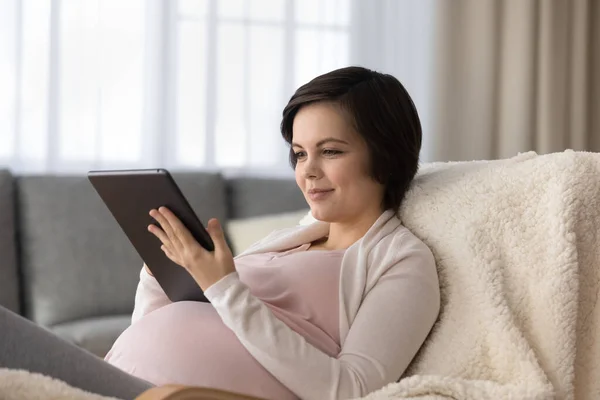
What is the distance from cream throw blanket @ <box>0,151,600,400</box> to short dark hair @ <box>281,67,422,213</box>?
5.8 inches

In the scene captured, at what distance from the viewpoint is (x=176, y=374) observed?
121cm

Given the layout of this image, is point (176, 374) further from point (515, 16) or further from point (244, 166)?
point (515, 16)

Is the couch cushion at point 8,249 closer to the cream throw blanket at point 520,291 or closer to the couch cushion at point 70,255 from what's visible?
the couch cushion at point 70,255

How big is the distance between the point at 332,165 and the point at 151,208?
1.10 feet

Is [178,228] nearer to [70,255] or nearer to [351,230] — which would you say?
[351,230]

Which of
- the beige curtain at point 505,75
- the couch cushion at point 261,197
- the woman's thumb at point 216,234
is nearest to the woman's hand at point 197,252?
the woman's thumb at point 216,234

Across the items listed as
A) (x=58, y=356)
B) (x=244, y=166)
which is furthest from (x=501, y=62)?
(x=58, y=356)

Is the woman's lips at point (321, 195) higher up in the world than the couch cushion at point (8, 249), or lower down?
higher up

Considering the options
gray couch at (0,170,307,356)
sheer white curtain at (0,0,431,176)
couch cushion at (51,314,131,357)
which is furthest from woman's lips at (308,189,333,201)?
sheer white curtain at (0,0,431,176)

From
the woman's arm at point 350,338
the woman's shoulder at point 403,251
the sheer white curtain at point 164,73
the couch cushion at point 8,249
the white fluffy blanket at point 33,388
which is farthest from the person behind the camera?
the sheer white curtain at point 164,73

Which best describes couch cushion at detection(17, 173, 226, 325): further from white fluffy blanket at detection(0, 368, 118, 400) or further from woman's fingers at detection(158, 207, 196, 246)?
white fluffy blanket at detection(0, 368, 118, 400)

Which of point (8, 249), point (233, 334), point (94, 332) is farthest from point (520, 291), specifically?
point (8, 249)

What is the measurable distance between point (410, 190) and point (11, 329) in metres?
0.77

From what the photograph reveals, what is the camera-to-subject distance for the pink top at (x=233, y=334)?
3.94ft
